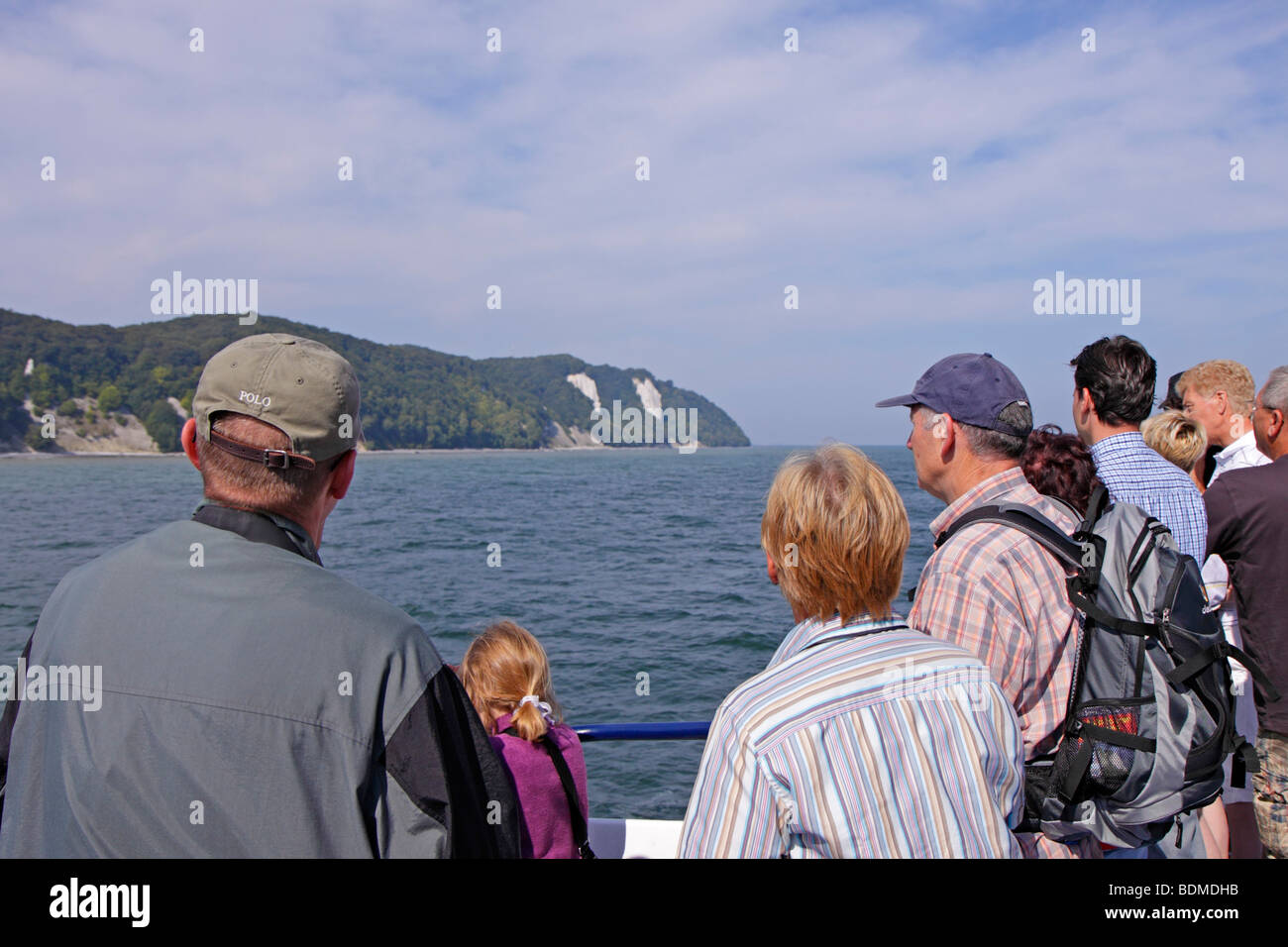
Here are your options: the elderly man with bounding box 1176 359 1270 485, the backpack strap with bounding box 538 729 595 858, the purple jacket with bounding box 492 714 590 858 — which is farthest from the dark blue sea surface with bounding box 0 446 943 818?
the elderly man with bounding box 1176 359 1270 485

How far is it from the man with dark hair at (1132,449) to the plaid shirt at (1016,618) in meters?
1.16

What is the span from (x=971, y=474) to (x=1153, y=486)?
1070mm

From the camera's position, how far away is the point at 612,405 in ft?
556

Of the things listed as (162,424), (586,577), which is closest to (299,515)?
(586,577)

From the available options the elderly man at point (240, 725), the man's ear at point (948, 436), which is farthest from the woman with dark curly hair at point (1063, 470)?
the elderly man at point (240, 725)

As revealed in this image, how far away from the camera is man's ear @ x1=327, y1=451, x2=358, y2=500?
5.70 ft

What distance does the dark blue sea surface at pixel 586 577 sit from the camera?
1298 centimetres

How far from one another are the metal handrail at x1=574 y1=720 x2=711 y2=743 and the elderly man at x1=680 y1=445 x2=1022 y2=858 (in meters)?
1.88

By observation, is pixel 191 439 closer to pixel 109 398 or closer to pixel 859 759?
pixel 859 759

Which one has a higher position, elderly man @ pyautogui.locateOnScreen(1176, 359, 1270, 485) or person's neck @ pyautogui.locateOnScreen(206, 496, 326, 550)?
elderly man @ pyautogui.locateOnScreen(1176, 359, 1270, 485)

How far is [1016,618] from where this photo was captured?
214 cm

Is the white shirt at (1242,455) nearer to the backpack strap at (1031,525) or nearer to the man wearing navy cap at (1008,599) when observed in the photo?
the man wearing navy cap at (1008,599)

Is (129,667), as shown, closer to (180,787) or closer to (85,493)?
(180,787)

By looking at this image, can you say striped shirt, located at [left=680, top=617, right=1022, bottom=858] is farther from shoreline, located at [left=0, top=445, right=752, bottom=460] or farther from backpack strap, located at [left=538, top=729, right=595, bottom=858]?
→ shoreline, located at [left=0, top=445, right=752, bottom=460]
